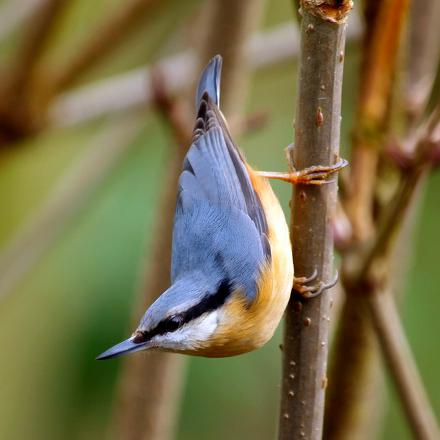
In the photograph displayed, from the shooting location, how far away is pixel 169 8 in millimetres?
2631

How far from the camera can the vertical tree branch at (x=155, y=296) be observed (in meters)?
2.34

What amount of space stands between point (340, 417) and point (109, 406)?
4.92 ft

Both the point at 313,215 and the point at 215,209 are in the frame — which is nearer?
the point at 313,215

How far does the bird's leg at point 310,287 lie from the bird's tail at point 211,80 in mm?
696

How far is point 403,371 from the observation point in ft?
6.35

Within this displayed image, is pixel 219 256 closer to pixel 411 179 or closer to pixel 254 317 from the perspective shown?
pixel 254 317

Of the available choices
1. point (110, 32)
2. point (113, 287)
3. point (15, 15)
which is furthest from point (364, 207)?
point (15, 15)

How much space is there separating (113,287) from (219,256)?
4.40 ft

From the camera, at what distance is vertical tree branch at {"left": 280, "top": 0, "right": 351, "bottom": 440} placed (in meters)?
1.45

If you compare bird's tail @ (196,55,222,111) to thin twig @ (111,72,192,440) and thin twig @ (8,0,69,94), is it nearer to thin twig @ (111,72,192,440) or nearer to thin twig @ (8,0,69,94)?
thin twig @ (111,72,192,440)

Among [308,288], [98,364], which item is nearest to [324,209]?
[308,288]

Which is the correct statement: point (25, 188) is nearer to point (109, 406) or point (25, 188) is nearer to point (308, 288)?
point (109, 406)

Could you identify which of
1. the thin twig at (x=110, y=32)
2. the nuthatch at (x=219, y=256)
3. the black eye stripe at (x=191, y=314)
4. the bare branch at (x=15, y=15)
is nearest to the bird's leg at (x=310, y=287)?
the nuthatch at (x=219, y=256)

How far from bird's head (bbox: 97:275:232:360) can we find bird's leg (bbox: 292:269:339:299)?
251 millimetres
